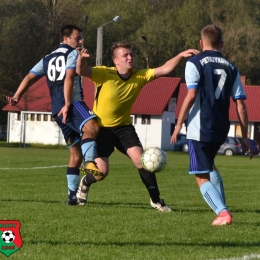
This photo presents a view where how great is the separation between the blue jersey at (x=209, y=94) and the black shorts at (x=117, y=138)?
64.0 inches

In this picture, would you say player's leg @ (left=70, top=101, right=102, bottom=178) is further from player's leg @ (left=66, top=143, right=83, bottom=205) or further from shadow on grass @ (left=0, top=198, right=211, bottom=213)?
shadow on grass @ (left=0, top=198, right=211, bottom=213)

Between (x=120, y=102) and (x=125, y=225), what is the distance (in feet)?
7.05

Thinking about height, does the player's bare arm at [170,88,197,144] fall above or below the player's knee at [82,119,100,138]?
above

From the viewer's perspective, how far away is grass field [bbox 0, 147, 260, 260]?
596 centimetres

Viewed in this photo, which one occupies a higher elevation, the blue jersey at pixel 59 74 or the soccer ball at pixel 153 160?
the blue jersey at pixel 59 74

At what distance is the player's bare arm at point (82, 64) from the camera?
8494mm

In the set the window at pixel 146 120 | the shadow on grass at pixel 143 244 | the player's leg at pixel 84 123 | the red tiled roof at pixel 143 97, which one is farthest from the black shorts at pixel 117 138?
the window at pixel 146 120

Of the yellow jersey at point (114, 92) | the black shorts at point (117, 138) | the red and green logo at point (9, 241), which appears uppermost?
the yellow jersey at point (114, 92)

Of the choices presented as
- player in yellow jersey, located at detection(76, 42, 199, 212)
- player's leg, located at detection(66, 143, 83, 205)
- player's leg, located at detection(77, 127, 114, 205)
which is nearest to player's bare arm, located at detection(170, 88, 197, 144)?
player in yellow jersey, located at detection(76, 42, 199, 212)

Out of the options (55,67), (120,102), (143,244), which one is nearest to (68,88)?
(55,67)

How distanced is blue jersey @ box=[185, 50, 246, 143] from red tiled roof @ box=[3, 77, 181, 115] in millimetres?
52341

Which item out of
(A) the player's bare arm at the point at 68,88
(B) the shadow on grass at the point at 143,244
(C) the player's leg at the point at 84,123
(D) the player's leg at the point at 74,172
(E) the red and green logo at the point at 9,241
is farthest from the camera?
(D) the player's leg at the point at 74,172

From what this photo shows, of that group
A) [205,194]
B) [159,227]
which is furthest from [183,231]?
[205,194]

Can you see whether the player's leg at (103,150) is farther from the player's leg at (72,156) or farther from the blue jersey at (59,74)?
the blue jersey at (59,74)
